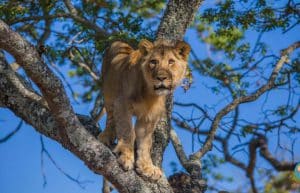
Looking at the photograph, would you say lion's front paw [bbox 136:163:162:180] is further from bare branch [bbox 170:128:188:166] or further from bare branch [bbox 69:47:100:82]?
bare branch [bbox 69:47:100:82]

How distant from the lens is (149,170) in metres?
6.17

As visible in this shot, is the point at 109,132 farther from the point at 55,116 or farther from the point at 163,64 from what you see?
Result: the point at 55,116

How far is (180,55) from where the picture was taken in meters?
6.57

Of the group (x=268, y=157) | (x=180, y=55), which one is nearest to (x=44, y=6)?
(x=180, y=55)

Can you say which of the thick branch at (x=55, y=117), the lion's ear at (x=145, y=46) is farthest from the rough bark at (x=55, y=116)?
the lion's ear at (x=145, y=46)

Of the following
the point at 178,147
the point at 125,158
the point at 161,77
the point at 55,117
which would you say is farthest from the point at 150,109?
the point at 55,117

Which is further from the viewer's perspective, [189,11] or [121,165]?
[189,11]

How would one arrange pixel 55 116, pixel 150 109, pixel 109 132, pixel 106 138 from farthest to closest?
pixel 109 132, pixel 106 138, pixel 150 109, pixel 55 116

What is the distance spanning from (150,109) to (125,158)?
26.4 inches

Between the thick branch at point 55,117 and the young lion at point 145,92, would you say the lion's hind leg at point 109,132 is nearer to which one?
the young lion at point 145,92

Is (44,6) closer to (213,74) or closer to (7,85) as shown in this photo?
(213,74)

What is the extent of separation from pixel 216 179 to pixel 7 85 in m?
5.13

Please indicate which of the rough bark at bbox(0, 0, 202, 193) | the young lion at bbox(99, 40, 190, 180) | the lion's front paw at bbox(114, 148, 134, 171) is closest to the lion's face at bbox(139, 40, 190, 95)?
the young lion at bbox(99, 40, 190, 180)

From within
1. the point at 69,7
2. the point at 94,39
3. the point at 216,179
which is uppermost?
the point at 69,7
